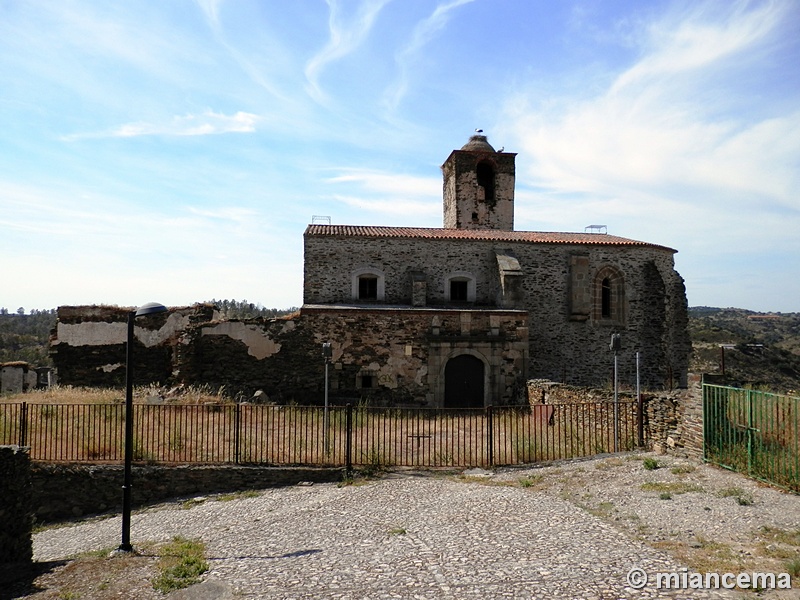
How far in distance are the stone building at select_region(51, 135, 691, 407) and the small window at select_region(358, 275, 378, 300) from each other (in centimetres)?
5

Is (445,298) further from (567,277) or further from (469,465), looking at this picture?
(469,465)

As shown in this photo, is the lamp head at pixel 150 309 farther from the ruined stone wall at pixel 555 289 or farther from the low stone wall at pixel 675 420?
the ruined stone wall at pixel 555 289

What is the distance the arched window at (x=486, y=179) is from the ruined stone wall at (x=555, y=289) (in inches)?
204

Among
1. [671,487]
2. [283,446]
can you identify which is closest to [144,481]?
[283,446]

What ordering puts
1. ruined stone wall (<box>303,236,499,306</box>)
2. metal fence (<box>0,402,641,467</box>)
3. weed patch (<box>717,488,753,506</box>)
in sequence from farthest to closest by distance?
1. ruined stone wall (<box>303,236,499,306</box>)
2. metal fence (<box>0,402,641,467</box>)
3. weed patch (<box>717,488,753,506</box>)

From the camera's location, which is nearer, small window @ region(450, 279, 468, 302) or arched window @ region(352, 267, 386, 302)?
arched window @ region(352, 267, 386, 302)

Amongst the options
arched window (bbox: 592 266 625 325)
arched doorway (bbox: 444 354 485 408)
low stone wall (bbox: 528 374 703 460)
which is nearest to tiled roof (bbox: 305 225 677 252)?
arched window (bbox: 592 266 625 325)

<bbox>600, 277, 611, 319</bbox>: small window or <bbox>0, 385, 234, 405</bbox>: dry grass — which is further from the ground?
<bbox>600, 277, 611, 319</bbox>: small window

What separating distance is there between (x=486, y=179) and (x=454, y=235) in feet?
19.5

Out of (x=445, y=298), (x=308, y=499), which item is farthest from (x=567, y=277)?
(x=308, y=499)

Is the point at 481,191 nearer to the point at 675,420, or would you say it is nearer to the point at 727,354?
the point at 675,420

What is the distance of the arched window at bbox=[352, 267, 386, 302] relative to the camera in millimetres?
21812

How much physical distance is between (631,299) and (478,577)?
752 inches

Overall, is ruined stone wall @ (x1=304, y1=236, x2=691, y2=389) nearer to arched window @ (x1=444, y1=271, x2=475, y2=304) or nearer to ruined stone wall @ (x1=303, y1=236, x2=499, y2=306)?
ruined stone wall @ (x1=303, y1=236, x2=499, y2=306)
